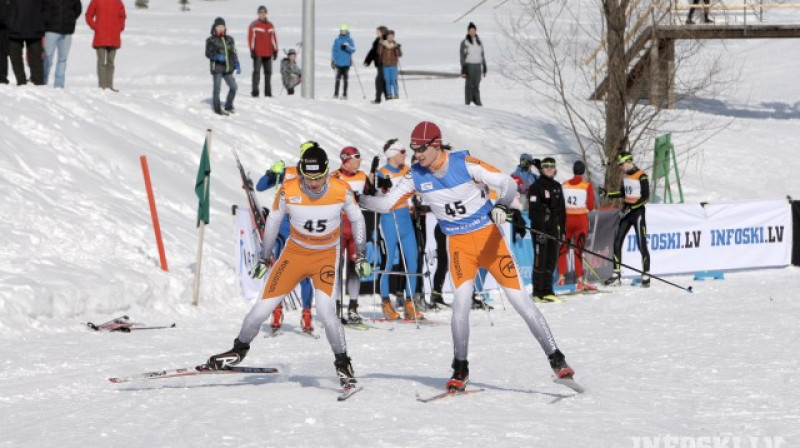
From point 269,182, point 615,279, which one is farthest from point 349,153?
point 615,279

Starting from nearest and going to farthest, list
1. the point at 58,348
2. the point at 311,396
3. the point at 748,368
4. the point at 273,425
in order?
the point at 273,425 < the point at 311,396 < the point at 748,368 < the point at 58,348

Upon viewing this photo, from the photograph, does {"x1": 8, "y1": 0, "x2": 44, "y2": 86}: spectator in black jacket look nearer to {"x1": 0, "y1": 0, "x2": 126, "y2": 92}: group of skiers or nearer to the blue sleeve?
{"x1": 0, "y1": 0, "x2": 126, "y2": 92}: group of skiers

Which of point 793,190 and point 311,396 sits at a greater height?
point 311,396

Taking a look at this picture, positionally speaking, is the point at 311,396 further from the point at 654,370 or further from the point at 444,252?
the point at 444,252

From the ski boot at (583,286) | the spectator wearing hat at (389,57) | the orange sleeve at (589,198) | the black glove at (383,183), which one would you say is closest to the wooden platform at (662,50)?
the spectator wearing hat at (389,57)

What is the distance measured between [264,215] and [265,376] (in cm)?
514

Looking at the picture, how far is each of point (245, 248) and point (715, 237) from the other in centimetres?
849

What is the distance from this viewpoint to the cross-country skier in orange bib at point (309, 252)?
32.5ft

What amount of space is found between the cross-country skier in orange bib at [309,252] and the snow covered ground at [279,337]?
0.42m

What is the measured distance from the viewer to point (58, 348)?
12.1 m

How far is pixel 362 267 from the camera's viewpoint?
1002cm

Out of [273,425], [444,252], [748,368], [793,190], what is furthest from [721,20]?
[273,425]

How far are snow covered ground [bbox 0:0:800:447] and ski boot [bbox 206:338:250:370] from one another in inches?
9.2

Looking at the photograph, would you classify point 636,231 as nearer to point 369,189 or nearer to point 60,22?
point 369,189
